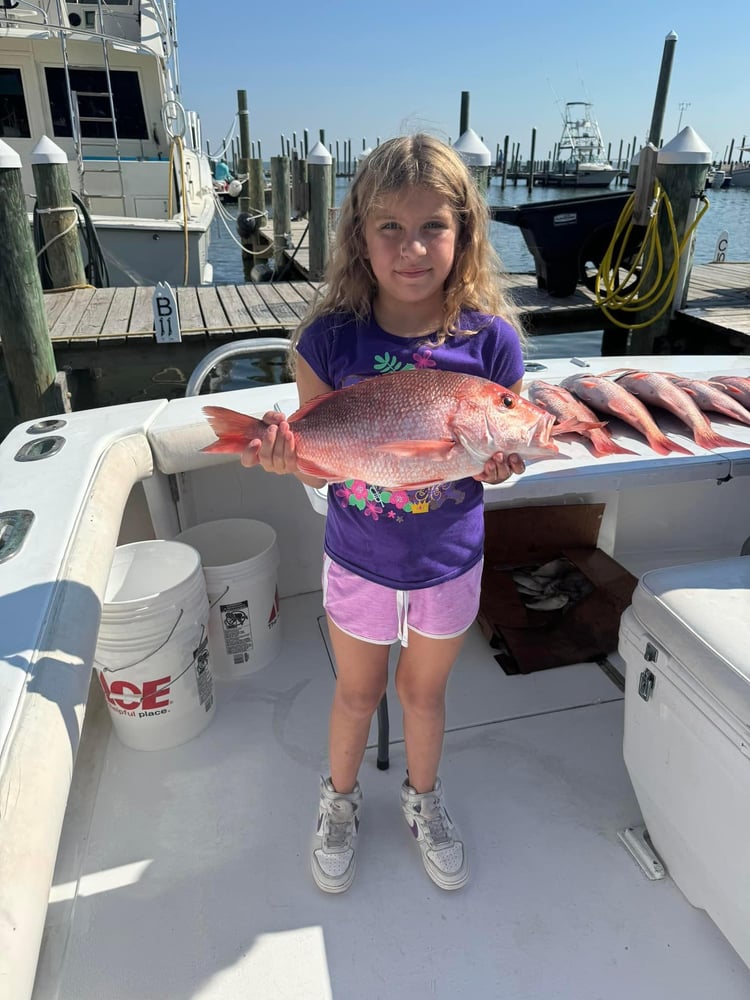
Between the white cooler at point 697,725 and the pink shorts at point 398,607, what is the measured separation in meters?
0.44

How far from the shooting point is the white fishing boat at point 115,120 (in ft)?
31.9

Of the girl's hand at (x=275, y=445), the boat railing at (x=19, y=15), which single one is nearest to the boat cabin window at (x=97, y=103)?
the boat railing at (x=19, y=15)

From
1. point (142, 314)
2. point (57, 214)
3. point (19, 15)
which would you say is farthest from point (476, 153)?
point (19, 15)

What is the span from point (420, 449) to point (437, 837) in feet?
3.91

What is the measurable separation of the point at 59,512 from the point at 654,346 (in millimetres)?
6835

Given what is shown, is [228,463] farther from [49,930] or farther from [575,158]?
[575,158]

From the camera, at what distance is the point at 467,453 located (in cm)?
130

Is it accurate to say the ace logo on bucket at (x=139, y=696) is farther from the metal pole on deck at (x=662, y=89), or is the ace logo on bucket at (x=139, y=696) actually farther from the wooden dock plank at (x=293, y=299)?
the metal pole on deck at (x=662, y=89)

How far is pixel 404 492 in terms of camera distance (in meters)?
1.52

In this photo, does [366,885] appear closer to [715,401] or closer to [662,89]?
[715,401]

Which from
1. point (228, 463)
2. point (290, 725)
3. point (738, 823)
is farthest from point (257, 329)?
point (738, 823)

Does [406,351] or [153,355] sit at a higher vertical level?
[406,351]

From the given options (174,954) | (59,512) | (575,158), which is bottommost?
(174,954)

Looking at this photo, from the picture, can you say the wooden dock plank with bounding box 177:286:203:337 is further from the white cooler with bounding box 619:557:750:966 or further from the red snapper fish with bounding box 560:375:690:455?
the white cooler with bounding box 619:557:750:966
